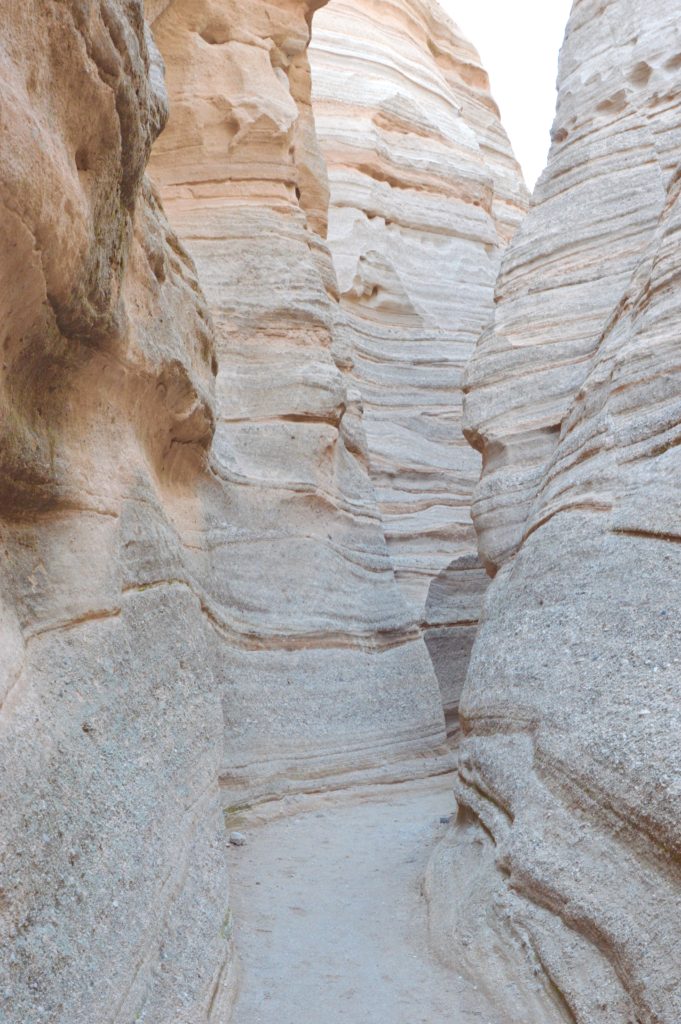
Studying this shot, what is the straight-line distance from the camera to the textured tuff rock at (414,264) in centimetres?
1483

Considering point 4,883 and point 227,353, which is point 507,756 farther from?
point 227,353

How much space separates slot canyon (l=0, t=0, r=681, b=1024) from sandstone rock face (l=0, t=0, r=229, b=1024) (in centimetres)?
2

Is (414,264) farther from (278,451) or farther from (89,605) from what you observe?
(89,605)

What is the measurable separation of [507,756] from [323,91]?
18303 millimetres

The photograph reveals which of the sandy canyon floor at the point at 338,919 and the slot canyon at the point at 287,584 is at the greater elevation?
the slot canyon at the point at 287,584

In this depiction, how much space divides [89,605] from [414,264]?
634 inches

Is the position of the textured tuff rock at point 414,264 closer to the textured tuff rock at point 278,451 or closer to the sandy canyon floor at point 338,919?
the textured tuff rock at point 278,451

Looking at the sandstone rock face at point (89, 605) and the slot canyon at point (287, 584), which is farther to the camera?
the slot canyon at point (287, 584)

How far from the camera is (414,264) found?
19250 mm

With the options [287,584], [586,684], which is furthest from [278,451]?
[586,684]

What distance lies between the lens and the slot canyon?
3516 mm

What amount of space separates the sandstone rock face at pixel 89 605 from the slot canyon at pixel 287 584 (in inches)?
0.7

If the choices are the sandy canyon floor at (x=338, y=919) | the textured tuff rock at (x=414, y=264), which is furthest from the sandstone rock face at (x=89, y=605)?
the textured tuff rock at (x=414, y=264)

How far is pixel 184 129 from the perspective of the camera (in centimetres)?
1066
